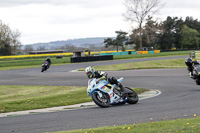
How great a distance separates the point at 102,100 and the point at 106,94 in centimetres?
27

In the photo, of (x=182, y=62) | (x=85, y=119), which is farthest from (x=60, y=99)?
(x=182, y=62)

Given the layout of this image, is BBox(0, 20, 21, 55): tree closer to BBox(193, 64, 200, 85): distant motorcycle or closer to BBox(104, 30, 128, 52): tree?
BBox(104, 30, 128, 52): tree

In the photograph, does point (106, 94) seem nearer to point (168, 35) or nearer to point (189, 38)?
point (168, 35)

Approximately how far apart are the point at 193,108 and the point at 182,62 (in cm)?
3661

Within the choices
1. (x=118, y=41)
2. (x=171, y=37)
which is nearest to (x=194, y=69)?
(x=171, y=37)

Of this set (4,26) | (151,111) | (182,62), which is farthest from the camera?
(4,26)

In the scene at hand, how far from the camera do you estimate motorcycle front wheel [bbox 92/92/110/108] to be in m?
12.0

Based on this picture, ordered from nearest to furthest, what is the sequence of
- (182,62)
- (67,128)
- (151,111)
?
1. (67,128)
2. (151,111)
3. (182,62)

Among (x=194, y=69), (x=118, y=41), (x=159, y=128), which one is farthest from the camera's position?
(x=118, y=41)

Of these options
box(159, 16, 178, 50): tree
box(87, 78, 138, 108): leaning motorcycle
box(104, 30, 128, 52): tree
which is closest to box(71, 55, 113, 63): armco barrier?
box(87, 78, 138, 108): leaning motorcycle

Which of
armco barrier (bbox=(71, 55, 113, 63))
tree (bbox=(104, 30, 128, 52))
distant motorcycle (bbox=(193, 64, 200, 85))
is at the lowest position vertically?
armco barrier (bbox=(71, 55, 113, 63))

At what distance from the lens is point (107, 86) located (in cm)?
1231

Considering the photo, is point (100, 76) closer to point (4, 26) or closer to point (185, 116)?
point (185, 116)

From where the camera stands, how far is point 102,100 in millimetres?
12211
